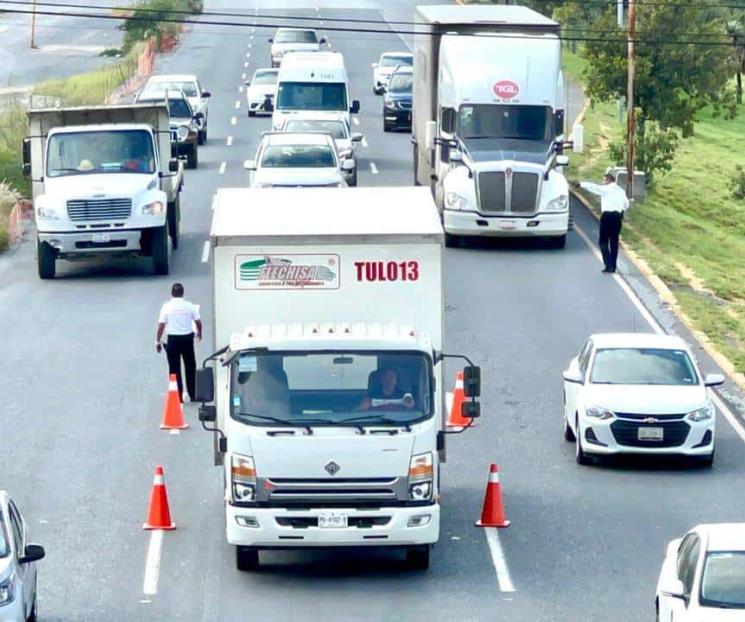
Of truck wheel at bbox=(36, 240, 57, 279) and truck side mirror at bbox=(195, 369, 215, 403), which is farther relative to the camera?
truck wheel at bbox=(36, 240, 57, 279)

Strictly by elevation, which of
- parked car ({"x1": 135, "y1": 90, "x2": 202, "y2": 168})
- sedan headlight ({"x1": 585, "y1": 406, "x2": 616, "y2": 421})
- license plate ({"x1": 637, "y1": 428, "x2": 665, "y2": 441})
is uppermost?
sedan headlight ({"x1": 585, "y1": 406, "x2": 616, "y2": 421})

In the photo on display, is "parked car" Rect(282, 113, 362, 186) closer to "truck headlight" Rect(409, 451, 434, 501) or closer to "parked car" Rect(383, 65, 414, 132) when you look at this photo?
"parked car" Rect(383, 65, 414, 132)

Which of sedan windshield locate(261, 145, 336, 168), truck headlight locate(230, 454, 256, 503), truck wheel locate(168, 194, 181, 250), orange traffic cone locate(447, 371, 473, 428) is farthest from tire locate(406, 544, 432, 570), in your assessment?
→ sedan windshield locate(261, 145, 336, 168)

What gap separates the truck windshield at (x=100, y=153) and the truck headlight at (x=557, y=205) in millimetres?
7641

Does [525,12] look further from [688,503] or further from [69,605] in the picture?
[69,605]

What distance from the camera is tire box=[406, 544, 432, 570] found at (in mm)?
17297

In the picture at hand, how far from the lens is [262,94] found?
59.9 metres

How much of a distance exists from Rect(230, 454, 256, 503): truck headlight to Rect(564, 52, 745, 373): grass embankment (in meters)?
12.6

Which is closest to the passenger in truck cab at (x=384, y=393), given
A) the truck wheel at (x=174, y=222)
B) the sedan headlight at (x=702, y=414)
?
the sedan headlight at (x=702, y=414)

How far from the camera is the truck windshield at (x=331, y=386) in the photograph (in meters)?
16.8

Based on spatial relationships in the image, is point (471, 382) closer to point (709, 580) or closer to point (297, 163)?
point (709, 580)

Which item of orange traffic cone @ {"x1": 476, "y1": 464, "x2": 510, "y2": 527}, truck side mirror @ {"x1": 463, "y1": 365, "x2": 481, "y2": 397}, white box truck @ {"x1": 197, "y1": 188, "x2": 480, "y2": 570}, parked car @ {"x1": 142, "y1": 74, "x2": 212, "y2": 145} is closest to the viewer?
white box truck @ {"x1": 197, "y1": 188, "x2": 480, "y2": 570}

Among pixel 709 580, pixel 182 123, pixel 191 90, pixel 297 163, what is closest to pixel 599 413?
pixel 709 580

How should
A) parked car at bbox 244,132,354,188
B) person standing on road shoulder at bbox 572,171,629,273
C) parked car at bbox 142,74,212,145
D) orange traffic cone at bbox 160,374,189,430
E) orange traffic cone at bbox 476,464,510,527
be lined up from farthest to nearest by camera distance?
1. parked car at bbox 142,74,212,145
2. parked car at bbox 244,132,354,188
3. person standing on road shoulder at bbox 572,171,629,273
4. orange traffic cone at bbox 160,374,189,430
5. orange traffic cone at bbox 476,464,510,527
